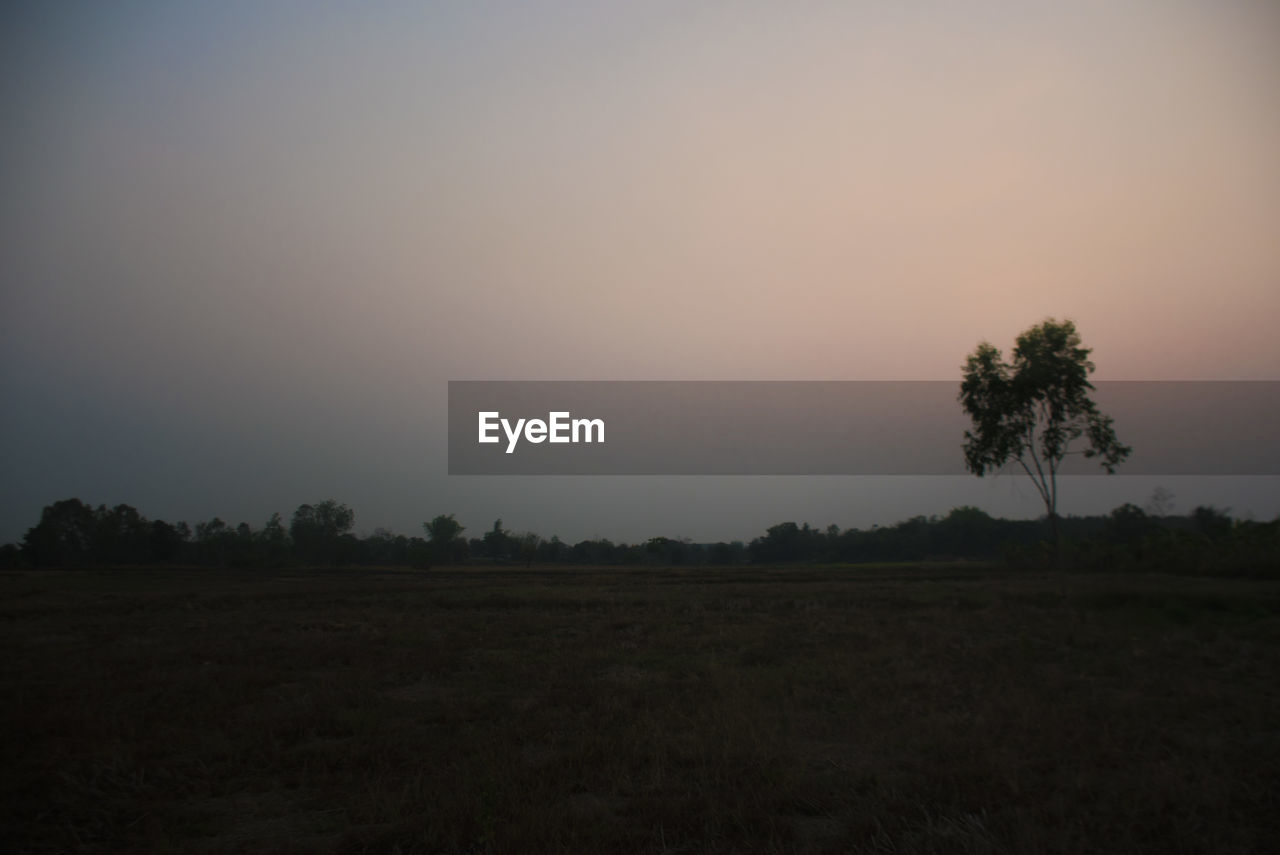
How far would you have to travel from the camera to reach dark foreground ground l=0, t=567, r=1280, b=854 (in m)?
5.73

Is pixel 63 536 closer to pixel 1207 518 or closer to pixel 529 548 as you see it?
pixel 529 548

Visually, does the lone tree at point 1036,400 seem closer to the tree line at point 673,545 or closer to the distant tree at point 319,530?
the tree line at point 673,545

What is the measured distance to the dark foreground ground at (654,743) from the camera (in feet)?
18.8

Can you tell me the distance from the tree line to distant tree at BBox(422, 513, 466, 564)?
0.30 meters

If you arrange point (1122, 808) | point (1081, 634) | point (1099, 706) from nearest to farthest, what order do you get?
point (1122, 808) < point (1099, 706) < point (1081, 634)

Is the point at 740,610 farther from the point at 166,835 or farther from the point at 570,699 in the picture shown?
the point at 166,835

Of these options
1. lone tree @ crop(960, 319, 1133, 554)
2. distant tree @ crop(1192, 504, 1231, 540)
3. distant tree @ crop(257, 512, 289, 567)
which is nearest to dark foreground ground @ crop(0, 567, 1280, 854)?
lone tree @ crop(960, 319, 1133, 554)

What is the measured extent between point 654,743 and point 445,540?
146 metres

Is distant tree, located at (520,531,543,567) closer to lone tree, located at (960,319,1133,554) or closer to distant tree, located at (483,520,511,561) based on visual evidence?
distant tree, located at (483,520,511,561)

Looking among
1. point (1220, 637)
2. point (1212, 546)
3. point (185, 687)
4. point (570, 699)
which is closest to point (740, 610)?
point (1220, 637)

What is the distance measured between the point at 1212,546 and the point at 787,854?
147 feet

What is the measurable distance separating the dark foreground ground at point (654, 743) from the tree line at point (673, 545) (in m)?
28.5

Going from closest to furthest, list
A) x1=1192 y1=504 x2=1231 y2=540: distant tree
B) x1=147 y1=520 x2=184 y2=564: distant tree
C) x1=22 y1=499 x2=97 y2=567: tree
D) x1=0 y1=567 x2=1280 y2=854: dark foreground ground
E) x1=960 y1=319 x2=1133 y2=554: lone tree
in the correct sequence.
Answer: x1=0 y1=567 x2=1280 y2=854: dark foreground ground < x1=960 y1=319 x2=1133 y2=554: lone tree < x1=1192 y1=504 x2=1231 y2=540: distant tree < x1=22 y1=499 x2=97 y2=567: tree < x1=147 y1=520 x2=184 y2=564: distant tree

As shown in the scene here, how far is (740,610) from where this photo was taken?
26.4 m
